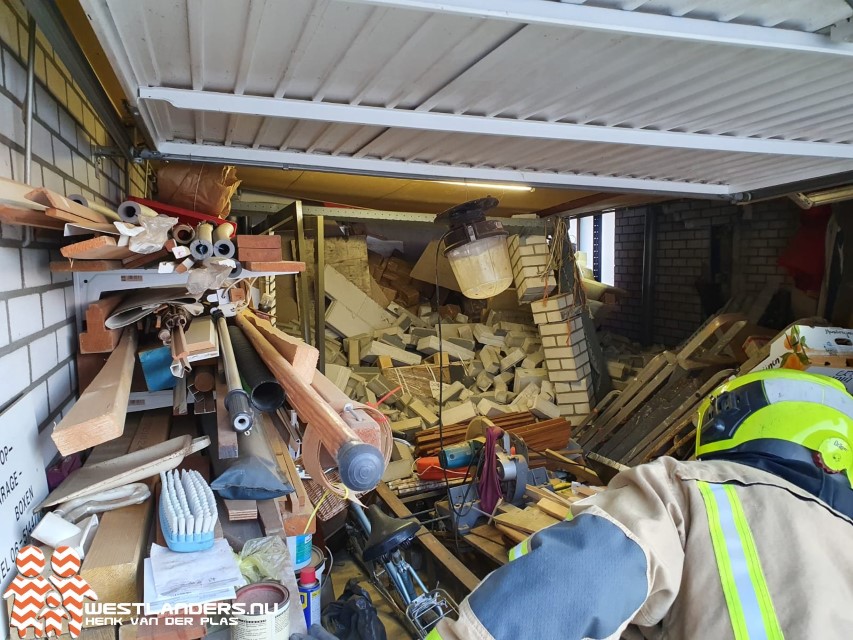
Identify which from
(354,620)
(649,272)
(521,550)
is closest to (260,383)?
(521,550)

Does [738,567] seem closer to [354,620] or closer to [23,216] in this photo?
[23,216]

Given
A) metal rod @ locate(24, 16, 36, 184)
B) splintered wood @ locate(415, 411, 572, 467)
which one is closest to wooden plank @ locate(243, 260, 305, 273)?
metal rod @ locate(24, 16, 36, 184)

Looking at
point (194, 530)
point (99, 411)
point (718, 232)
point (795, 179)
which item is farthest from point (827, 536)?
point (718, 232)

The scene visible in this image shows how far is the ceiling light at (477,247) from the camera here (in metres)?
2.63

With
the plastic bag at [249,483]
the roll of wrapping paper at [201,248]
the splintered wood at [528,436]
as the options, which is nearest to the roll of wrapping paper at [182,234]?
the roll of wrapping paper at [201,248]

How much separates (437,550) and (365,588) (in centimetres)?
68

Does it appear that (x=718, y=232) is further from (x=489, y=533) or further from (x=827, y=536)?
(x=827, y=536)

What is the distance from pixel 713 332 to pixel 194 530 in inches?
223

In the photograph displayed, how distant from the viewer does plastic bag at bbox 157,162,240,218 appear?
3230mm

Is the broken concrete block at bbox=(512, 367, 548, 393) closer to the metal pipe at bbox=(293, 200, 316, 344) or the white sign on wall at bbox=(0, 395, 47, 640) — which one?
the metal pipe at bbox=(293, 200, 316, 344)

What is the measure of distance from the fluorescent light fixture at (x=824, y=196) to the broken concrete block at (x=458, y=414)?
3494 millimetres

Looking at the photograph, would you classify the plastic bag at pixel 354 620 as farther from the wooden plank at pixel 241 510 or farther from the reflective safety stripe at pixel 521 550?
the reflective safety stripe at pixel 521 550

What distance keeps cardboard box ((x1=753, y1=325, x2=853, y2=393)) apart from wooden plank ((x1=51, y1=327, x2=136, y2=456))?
3887mm

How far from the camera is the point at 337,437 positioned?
108cm
